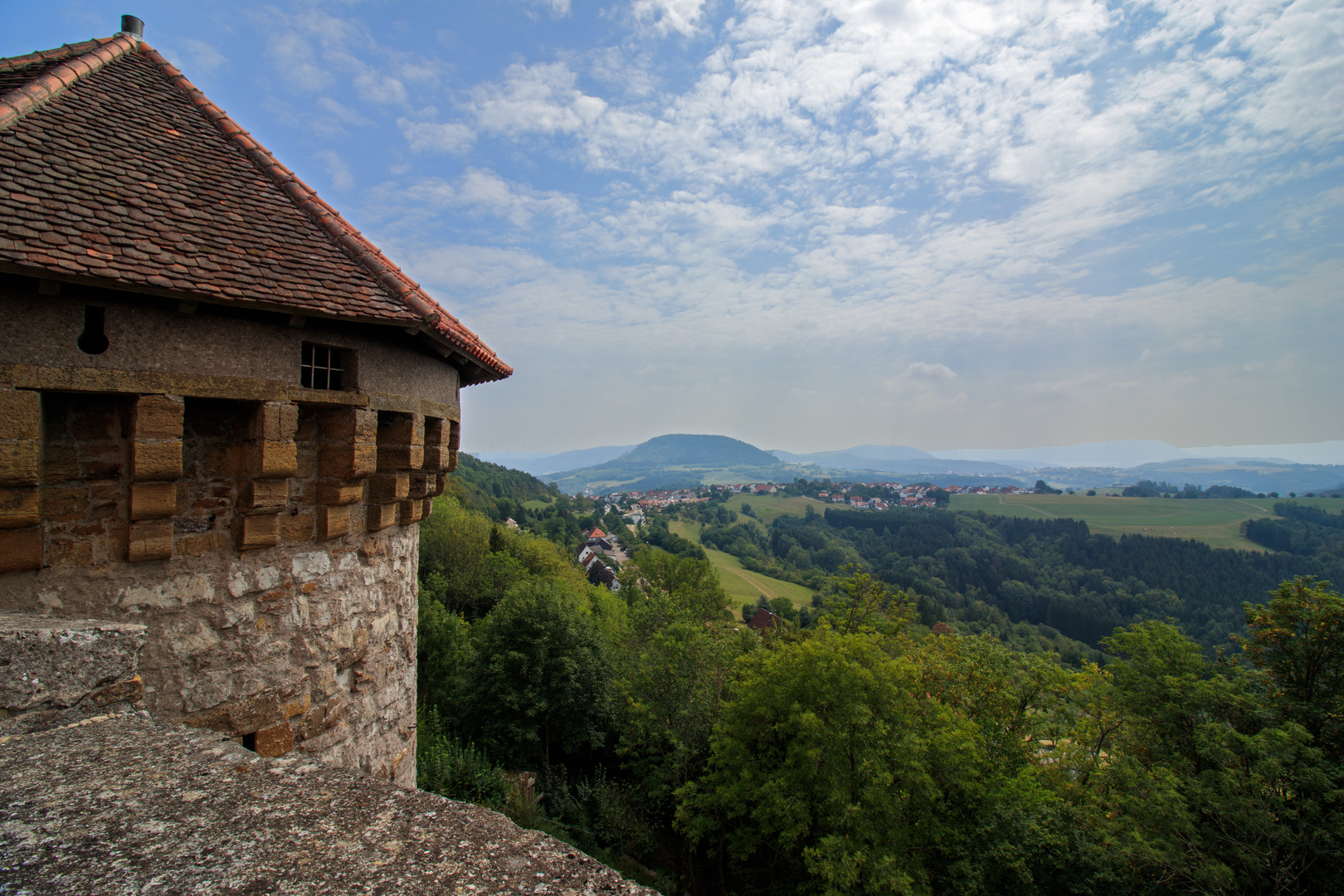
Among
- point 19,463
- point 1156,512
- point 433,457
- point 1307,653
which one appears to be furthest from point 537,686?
point 1156,512

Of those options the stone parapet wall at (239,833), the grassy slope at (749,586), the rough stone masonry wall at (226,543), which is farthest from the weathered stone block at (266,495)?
the grassy slope at (749,586)

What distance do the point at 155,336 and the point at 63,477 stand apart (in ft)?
3.76

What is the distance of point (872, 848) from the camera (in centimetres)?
1355

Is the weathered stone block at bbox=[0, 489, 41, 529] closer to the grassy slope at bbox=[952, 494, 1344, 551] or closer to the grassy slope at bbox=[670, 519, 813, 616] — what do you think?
the grassy slope at bbox=[670, 519, 813, 616]

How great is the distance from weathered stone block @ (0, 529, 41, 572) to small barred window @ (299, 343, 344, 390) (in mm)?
1950

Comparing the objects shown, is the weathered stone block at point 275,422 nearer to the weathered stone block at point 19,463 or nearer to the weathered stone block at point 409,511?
the weathered stone block at point 19,463

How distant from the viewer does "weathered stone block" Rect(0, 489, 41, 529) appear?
3742 millimetres

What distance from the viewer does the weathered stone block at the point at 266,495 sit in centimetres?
455

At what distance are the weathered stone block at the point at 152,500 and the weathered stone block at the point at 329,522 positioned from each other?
3.33 feet

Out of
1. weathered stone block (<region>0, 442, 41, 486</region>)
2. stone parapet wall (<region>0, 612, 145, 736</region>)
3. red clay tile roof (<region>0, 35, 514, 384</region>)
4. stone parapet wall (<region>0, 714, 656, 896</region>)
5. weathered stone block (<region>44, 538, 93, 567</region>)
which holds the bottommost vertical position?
stone parapet wall (<region>0, 714, 656, 896</region>)

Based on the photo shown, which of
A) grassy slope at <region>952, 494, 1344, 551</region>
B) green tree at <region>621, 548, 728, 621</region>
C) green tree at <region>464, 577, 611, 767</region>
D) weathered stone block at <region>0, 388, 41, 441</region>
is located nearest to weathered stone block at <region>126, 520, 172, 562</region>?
weathered stone block at <region>0, 388, 41, 441</region>

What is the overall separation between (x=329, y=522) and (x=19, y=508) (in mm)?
1825

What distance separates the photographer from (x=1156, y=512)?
125m

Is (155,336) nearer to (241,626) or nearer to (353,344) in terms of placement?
(353,344)
